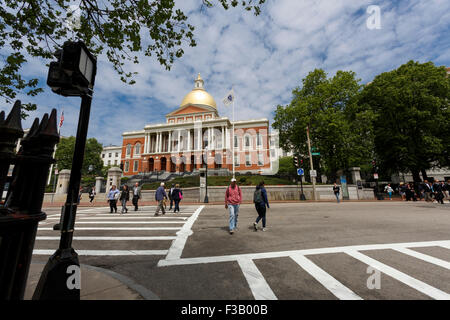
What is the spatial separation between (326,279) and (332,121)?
82.4ft

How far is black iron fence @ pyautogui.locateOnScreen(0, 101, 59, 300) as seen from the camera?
187cm

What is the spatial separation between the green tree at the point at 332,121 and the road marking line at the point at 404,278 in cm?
2291

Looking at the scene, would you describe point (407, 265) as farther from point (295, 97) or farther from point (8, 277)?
point (295, 97)

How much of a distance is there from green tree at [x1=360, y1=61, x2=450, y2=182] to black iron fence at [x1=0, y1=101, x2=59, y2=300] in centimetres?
3265

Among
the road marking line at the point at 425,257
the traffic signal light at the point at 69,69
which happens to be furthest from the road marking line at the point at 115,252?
the road marking line at the point at 425,257

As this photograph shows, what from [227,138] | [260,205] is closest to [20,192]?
[260,205]

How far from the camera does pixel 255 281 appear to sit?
3.38m

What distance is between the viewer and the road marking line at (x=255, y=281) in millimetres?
2926

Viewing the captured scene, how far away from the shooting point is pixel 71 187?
2.42 metres

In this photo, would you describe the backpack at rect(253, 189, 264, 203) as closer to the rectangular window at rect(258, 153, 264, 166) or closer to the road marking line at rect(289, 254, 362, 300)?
the road marking line at rect(289, 254, 362, 300)

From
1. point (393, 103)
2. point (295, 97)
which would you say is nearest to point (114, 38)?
point (295, 97)

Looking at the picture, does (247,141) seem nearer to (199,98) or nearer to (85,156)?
(199,98)

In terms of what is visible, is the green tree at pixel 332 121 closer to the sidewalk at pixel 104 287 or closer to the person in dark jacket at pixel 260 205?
the person in dark jacket at pixel 260 205

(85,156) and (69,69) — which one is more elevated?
(85,156)
